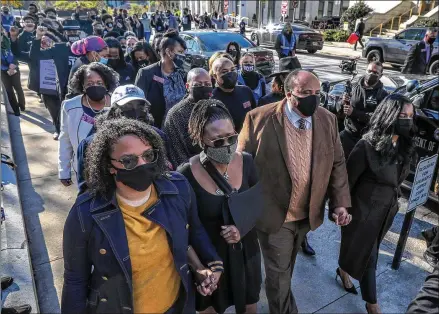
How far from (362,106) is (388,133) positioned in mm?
1630

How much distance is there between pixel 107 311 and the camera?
192cm

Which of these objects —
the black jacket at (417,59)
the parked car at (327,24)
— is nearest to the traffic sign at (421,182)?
the black jacket at (417,59)

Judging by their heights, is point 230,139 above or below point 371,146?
above

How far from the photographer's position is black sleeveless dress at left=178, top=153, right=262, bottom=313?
7.77 ft

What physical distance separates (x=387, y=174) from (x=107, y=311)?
218 cm

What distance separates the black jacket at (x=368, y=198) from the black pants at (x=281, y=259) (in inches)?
17.4

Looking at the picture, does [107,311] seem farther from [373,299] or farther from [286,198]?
[373,299]

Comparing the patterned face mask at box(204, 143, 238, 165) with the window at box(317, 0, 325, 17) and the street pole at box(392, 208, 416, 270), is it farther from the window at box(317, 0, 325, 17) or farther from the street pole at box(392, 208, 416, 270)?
the window at box(317, 0, 325, 17)

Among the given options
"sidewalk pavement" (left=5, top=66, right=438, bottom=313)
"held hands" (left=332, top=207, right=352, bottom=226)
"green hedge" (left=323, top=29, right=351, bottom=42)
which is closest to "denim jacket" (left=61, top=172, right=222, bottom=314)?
"held hands" (left=332, top=207, right=352, bottom=226)

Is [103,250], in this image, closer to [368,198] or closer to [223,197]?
[223,197]

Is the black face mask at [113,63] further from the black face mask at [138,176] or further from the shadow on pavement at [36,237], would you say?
the black face mask at [138,176]

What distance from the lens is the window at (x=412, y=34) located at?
1483cm

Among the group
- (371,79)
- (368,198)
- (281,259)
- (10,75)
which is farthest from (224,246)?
(10,75)

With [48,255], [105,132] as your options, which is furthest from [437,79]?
[48,255]
